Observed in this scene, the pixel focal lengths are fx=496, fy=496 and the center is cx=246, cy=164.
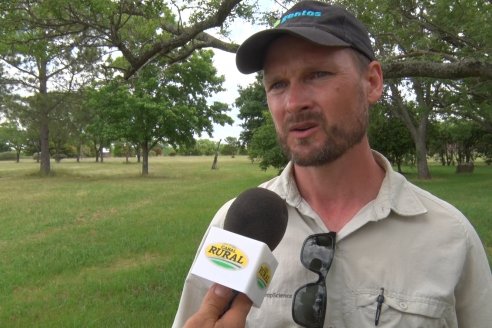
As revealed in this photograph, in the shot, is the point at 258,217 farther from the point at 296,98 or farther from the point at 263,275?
the point at 296,98

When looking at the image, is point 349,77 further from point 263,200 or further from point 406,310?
point 406,310

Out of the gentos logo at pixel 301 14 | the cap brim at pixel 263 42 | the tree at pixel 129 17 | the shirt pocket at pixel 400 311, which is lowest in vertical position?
the shirt pocket at pixel 400 311

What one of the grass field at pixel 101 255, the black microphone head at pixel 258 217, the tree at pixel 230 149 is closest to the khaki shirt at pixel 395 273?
the black microphone head at pixel 258 217

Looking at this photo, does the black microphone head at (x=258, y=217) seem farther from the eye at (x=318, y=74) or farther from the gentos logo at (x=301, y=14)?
the gentos logo at (x=301, y=14)

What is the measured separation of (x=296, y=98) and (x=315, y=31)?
233mm

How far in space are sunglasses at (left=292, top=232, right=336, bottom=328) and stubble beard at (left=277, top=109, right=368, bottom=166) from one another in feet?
0.85

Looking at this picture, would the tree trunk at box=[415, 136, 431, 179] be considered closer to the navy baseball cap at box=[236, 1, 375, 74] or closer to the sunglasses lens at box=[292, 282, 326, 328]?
the navy baseball cap at box=[236, 1, 375, 74]

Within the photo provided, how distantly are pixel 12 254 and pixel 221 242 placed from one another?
9324 millimetres

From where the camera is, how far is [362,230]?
171cm

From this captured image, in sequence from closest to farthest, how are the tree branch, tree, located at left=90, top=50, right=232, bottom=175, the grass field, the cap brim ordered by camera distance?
the cap brim → the tree branch → the grass field → tree, located at left=90, top=50, right=232, bottom=175

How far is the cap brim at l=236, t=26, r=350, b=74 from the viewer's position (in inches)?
65.4

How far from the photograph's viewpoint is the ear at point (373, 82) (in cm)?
186

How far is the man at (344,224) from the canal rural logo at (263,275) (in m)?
0.35

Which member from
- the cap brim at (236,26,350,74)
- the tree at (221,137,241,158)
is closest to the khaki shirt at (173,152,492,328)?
the cap brim at (236,26,350,74)
